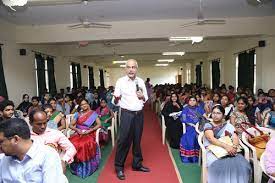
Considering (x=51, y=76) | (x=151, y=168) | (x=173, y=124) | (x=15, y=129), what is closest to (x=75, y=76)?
(x=51, y=76)

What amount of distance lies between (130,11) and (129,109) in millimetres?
3409

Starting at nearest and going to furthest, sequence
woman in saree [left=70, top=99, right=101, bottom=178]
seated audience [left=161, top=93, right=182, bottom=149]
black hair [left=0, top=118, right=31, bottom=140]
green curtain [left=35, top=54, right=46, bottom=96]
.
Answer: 1. black hair [left=0, top=118, right=31, bottom=140]
2. woman in saree [left=70, top=99, right=101, bottom=178]
3. seated audience [left=161, top=93, right=182, bottom=149]
4. green curtain [left=35, top=54, right=46, bottom=96]

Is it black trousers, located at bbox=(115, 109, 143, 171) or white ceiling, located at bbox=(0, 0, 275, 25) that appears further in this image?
white ceiling, located at bbox=(0, 0, 275, 25)

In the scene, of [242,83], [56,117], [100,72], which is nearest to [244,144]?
[56,117]

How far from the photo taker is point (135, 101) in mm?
4195

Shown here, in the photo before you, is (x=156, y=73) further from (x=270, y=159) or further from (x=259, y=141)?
(x=270, y=159)

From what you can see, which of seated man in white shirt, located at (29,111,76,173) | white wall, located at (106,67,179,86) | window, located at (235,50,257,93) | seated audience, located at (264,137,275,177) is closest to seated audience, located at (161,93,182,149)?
seated man in white shirt, located at (29,111,76,173)

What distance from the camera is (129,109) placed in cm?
416

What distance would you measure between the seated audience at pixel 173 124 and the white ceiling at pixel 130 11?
1.89 metres

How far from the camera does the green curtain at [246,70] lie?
30.6ft

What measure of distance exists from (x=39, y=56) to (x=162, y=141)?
17.1 ft

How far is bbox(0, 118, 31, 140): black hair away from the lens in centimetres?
163

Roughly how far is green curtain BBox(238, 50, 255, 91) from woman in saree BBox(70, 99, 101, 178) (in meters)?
5.73

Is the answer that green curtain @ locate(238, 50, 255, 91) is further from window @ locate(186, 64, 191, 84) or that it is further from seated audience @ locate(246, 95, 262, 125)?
window @ locate(186, 64, 191, 84)
